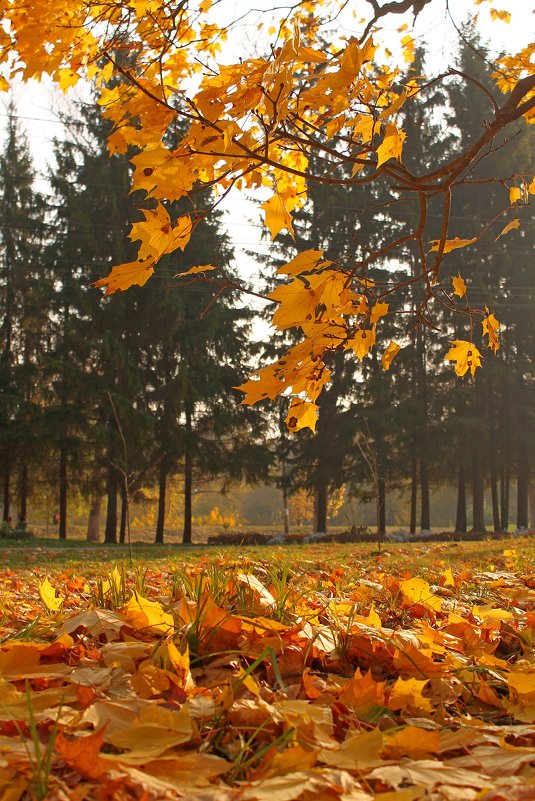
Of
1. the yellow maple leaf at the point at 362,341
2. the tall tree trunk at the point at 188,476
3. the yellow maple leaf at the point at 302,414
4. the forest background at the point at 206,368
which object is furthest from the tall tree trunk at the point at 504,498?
the yellow maple leaf at the point at 302,414

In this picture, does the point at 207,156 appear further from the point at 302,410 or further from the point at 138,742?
the point at 138,742

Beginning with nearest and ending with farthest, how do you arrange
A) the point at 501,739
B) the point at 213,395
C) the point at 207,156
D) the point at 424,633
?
the point at 501,739, the point at 207,156, the point at 424,633, the point at 213,395

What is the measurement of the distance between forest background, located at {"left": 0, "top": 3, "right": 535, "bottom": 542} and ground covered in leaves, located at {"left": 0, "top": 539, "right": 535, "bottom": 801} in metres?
16.4

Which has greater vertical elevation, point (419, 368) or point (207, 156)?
point (419, 368)

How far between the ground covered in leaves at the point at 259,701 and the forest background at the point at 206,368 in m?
16.4

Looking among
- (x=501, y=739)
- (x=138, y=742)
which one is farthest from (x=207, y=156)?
(x=501, y=739)

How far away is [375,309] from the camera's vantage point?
2.13m

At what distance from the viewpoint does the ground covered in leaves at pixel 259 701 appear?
1.03 m

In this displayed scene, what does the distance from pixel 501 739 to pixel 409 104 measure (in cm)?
2145

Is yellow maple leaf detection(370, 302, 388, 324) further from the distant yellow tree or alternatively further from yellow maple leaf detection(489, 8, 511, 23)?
yellow maple leaf detection(489, 8, 511, 23)

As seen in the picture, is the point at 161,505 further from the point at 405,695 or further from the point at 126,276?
the point at 405,695

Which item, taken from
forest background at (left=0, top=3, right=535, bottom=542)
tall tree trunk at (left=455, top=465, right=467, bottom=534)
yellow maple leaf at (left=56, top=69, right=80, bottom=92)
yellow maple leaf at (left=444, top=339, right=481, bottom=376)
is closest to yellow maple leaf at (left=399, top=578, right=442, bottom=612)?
yellow maple leaf at (left=444, top=339, right=481, bottom=376)

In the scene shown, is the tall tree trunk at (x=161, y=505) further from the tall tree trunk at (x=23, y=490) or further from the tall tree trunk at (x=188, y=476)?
the tall tree trunk at (x=23, y=490)

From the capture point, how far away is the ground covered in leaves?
103cm
